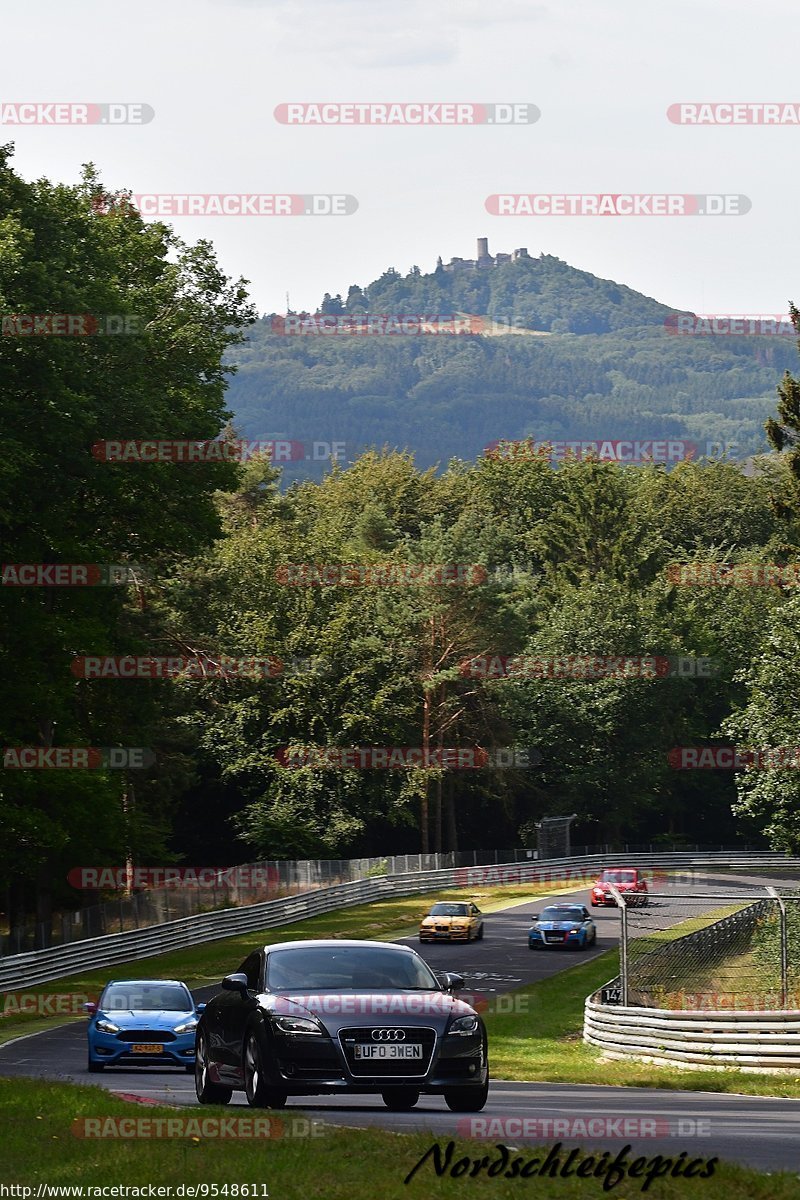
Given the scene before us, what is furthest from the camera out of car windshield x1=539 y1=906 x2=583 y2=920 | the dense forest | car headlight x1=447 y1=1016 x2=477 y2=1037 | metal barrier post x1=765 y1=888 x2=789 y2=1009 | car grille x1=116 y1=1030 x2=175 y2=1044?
car windshield x1=539 y1=906 x2=583 y2=920

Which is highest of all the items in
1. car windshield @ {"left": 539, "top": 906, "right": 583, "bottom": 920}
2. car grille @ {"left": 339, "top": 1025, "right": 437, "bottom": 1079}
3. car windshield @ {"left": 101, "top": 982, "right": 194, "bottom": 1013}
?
car grille @ {"left": 339, "top": 1025, "right": 437, "bottom": 1079}

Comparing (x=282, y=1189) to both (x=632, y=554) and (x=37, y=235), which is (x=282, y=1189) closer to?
(x=37, y=235)

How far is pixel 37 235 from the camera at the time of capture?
134ft

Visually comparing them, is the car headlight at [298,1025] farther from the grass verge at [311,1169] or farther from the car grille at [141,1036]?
the car grille at [141,1036]

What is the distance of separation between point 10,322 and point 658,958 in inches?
804

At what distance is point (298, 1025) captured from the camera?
13281 mm

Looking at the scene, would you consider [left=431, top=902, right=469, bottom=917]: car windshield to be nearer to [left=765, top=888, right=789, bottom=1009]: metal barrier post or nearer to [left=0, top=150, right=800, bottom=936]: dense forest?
[left=0, top=150, right=800, bottom=936]: dense forest

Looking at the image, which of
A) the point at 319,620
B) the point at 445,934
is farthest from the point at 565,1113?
the point at 319,620

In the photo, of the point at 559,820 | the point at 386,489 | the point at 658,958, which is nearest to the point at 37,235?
the point at 658,958

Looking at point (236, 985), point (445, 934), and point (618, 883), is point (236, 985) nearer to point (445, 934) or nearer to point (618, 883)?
point (445, 934)

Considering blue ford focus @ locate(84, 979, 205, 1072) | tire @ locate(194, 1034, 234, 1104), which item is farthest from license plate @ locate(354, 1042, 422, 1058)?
blue ford focus @ locate(84, 979, 205, 1072)

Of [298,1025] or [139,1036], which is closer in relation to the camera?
[298,1025]

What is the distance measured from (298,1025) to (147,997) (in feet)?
37.5

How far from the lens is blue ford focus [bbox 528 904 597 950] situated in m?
49.8
